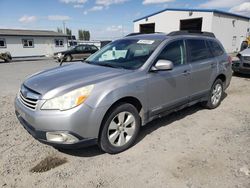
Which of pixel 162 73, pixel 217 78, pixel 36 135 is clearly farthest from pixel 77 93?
pixel 217 78

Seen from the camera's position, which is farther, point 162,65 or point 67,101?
point 162,65

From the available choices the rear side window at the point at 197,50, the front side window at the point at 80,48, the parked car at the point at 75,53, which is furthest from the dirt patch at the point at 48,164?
the front side window at the point at 80,48

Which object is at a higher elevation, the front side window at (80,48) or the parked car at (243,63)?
the front side window at (80,48)

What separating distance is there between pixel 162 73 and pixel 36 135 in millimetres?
2179

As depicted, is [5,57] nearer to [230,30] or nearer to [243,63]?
[243,63]

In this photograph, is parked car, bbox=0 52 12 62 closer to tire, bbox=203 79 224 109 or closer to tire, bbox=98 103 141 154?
tire, bbox=203 79 224 109

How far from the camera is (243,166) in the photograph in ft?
9.91

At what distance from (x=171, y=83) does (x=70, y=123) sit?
1.98 meters

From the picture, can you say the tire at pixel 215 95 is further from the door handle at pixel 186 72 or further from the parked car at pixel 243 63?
the parked car at pixel 243 63

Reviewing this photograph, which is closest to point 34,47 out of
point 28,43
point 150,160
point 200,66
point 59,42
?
point 28,43

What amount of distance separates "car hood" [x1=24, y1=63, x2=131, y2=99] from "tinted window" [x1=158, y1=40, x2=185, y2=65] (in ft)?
2.83

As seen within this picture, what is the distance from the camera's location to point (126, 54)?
4.02 meters

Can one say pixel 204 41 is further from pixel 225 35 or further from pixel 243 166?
pixel 225 35

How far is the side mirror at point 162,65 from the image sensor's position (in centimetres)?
340
